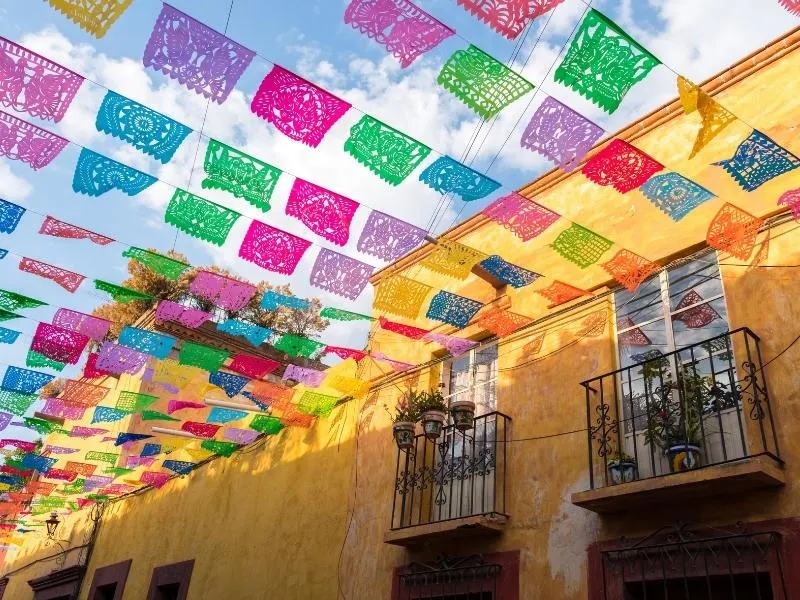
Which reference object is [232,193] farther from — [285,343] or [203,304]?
[203,304]

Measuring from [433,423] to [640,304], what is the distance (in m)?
2.36

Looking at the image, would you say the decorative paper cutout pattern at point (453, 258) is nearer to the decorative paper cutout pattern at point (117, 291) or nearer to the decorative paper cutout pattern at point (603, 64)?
the decorative paper cutout pattern at point (603, 64)

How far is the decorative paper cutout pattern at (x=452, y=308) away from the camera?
728 centimetres

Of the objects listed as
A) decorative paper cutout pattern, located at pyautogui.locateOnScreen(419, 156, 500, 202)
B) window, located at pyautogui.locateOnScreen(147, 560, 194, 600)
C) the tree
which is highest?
the tree

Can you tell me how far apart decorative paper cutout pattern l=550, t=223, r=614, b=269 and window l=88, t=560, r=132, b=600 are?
9987 millimetres

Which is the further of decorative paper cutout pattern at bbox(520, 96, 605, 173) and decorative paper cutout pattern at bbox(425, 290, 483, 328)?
decorative paper cutout pattern at bbox(425, 290, 483, 328)

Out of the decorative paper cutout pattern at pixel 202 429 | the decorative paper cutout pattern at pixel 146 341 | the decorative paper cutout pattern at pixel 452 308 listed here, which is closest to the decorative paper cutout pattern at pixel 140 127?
the decorative paper cutout pattern at pixel 452 308

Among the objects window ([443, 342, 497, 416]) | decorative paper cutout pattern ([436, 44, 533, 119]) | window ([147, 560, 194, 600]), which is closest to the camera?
decorative paper cutout pattern ([436, 44, 533, 119])

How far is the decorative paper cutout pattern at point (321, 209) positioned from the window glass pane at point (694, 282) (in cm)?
296

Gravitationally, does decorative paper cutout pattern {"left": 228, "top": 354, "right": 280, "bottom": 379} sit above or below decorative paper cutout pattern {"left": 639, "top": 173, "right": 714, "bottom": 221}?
Answer: below

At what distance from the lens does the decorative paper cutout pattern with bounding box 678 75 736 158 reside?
4.31m

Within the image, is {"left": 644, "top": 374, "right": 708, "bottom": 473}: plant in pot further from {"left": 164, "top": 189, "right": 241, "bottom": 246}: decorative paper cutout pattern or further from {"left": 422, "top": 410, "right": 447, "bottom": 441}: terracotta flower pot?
{"left": 164, "top": 189, "right": 241, "bottom": 246}: decorative paper cutout pattern

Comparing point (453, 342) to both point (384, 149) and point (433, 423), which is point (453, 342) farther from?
point (384, 149)

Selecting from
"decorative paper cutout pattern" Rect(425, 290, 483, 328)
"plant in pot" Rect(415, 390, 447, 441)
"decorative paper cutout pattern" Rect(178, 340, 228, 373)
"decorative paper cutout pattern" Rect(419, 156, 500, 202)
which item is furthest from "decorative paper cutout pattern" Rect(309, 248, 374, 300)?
"decorative paper cutout pattern" Rect(178, 340, 228, 373)
